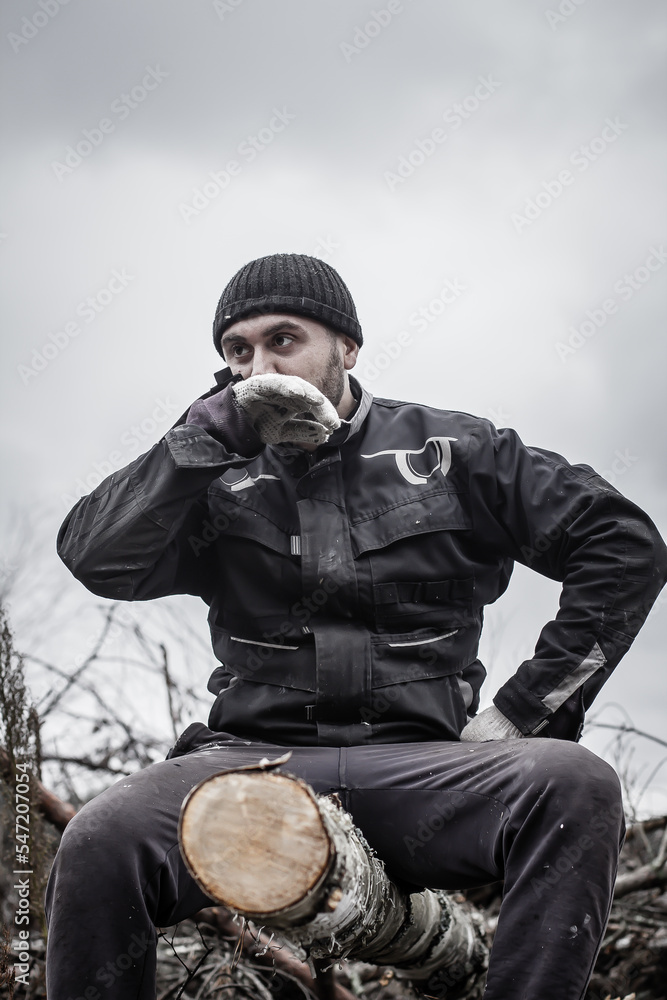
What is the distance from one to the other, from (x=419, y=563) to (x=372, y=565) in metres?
0.15

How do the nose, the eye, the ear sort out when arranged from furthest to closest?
the ear < the eye < the nose

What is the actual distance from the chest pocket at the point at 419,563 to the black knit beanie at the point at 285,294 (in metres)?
0.91

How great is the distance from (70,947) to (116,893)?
0.45ft

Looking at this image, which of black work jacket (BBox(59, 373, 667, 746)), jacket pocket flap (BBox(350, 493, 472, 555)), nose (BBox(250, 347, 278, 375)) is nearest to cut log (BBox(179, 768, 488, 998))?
black work jacket (BBox(59, 373, 667, 746))

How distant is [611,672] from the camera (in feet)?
8.60

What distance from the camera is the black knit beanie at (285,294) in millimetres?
3168

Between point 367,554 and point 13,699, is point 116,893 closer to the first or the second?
point 367,554

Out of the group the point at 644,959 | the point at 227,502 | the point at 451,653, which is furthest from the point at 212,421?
the point at 644,959

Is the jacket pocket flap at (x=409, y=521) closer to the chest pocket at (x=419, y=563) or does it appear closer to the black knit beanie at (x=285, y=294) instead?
the chest pocket at (x=419, y=563)

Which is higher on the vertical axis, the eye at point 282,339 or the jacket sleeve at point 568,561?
the eye at point 282,339

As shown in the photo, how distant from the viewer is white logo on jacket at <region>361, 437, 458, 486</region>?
285 centimetres

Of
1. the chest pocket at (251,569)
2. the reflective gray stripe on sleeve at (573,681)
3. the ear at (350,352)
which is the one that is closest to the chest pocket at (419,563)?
the chest pocket at (251,569)

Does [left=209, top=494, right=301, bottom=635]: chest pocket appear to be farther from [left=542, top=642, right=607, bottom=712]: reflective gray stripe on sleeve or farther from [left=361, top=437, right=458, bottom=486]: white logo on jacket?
[left=542, top=642, right=607, bottom=712]: reflective gray stripe on sleeve

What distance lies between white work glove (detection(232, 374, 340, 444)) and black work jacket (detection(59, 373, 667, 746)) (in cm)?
16
